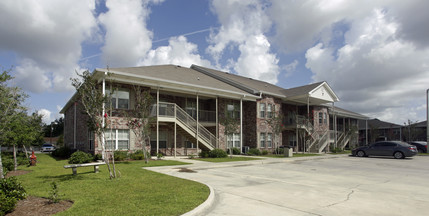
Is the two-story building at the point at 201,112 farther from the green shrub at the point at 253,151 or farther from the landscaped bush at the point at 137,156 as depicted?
the landscaped bush at the point at 137,156

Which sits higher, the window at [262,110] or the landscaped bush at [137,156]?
the window at [262,110]

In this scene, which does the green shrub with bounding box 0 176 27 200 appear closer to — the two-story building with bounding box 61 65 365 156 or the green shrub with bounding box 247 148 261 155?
the two-story building with bounding box 61 65 365 156

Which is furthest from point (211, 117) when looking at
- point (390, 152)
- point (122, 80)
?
point (390, 152)

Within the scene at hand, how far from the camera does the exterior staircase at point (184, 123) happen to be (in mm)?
19984

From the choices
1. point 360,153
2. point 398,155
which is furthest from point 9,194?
point 360,153

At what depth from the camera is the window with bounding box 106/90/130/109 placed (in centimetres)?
1867

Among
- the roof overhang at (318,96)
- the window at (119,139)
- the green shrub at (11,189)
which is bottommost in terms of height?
the green shrub at (11,189)

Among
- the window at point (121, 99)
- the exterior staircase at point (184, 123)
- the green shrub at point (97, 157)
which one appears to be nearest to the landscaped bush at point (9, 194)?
the green shrub at point (97, 157)

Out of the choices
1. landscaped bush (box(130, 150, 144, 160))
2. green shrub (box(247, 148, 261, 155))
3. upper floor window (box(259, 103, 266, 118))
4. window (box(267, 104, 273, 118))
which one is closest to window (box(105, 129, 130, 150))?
landscaped bush (box(130, 150, 144, 160))

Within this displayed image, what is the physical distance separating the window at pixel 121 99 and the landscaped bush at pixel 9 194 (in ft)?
40.5

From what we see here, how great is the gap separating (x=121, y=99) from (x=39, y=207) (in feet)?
42.8

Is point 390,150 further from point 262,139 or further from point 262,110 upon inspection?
point 262,110

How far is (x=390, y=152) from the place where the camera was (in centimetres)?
2377

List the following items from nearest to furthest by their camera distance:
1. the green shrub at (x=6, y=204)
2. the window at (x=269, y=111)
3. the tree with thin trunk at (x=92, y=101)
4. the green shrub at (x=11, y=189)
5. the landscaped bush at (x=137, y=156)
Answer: the green shrub at (x=6, y=204)
the green shrub at (x=11, y=189)
the tree with thin trunk at (x=92, y=101)
the landscaped bush at (x=137, y=156)
the window at (x=269, y=111)
